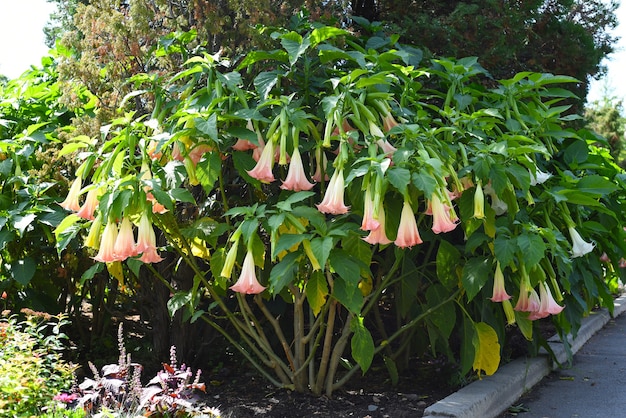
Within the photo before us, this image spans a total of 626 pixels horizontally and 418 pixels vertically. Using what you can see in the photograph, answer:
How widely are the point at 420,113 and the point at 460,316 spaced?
4.34ft

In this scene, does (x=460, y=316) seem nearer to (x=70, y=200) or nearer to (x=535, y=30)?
(x=70, y=200)

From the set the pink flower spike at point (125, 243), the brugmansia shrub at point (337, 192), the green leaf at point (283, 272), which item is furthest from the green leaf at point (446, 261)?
the pink flower spike at point (125, 243)

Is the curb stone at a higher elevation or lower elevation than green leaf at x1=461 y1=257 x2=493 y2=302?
lower

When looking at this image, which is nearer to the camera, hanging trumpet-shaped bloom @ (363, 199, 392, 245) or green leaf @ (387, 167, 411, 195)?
green leaf @ (387, 167, 411, 195)

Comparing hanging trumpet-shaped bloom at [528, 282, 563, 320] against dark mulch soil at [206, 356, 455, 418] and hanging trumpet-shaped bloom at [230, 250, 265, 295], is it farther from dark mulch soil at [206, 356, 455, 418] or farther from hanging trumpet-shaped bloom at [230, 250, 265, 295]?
hanging trumpet-shaped bloom at [230, 250, 265, 295]

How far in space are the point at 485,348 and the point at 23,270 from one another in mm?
2583

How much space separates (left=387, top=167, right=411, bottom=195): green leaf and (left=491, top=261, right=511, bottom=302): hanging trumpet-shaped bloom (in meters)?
0.89

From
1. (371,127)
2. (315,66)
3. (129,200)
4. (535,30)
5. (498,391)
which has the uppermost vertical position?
(535,30)

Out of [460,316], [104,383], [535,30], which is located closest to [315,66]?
[460,316]

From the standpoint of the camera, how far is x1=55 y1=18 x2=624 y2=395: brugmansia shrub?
3031 mm

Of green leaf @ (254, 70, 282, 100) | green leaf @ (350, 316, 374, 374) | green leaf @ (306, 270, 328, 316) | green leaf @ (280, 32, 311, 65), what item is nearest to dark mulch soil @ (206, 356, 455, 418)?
green leaf @ (350, 316, 374, 374)

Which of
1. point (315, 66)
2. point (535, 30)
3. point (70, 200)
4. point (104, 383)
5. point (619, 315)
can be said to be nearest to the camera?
point (104, 383)

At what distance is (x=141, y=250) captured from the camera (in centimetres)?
311

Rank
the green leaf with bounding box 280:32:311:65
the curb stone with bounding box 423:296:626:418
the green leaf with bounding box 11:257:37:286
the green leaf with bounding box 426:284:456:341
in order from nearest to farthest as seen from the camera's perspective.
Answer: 1. the green leaf with bounding box 280:32:311:65
2. the curb stone with bounding box 423:296:626:418
3. the green leaf with bounding box 426:284:456:341
4. the green leaf with bounding box 11:257:37:286
